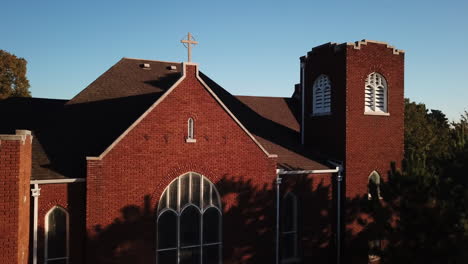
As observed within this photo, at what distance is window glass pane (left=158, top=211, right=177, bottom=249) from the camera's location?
14750 millimetres

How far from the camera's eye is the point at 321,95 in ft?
70.0

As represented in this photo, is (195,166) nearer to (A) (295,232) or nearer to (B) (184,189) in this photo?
(B) (184,189)

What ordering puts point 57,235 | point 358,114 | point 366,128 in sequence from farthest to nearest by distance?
point 366,128, point 358,114, point 57,235

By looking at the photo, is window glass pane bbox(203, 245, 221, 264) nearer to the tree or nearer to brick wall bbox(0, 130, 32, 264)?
brick wall bbox(0, 130, 32, 264)

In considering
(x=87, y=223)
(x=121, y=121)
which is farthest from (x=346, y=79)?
(x=87, y=223)

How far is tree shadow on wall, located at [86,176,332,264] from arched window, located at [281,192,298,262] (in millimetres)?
296

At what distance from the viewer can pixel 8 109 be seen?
17.4m

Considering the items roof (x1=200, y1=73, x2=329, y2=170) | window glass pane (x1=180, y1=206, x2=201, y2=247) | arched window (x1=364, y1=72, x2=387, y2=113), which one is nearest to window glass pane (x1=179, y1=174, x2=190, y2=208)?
window glass pane (x1=180, y1=206, x2=201, y2=247)

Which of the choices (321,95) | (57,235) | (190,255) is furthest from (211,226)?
(321,95)

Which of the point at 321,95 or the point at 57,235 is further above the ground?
the point at 321,95

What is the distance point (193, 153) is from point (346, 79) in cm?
907

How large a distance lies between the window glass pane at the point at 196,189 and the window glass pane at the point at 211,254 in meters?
2.00

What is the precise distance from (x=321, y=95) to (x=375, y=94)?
9.21 ft

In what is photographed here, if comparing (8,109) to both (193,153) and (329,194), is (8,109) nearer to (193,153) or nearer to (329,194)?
(193,153)
